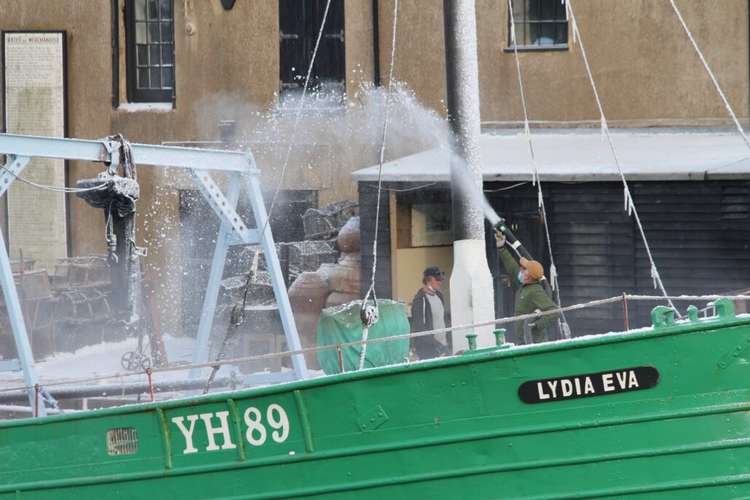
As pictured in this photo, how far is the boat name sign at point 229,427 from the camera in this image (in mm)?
9453

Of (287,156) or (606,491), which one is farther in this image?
(287,156)

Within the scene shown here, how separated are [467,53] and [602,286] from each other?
531 centimetres

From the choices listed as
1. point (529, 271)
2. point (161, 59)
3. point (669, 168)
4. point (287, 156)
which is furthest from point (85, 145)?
point (161, 59)

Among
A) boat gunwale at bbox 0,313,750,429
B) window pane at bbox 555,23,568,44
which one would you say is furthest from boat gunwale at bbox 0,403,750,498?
window pane at bbox 555,23,568,44

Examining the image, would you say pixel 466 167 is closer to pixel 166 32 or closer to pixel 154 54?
pixel 166 32

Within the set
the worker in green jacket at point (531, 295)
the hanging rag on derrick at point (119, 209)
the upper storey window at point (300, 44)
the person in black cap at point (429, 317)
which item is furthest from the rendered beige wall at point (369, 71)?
the hanging rag on derrick at point (119, 209)

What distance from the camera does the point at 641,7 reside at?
19.1m

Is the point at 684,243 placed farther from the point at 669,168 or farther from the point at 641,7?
the point at 641,7

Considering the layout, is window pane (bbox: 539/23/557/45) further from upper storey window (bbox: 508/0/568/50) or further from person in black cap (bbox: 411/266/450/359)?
person in black cap (bbox: 411/266/450/359)

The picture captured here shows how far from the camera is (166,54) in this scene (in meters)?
21.5

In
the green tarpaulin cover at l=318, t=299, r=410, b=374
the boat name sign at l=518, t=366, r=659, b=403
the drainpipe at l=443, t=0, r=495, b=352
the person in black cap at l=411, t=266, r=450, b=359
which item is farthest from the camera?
the person in black cap at l=411, t=266, r=450, b=359

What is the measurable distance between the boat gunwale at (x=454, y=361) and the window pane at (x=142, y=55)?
12431 millimetres

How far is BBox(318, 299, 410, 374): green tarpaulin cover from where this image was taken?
39.7 feet

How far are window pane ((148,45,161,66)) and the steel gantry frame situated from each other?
10.1 metres
